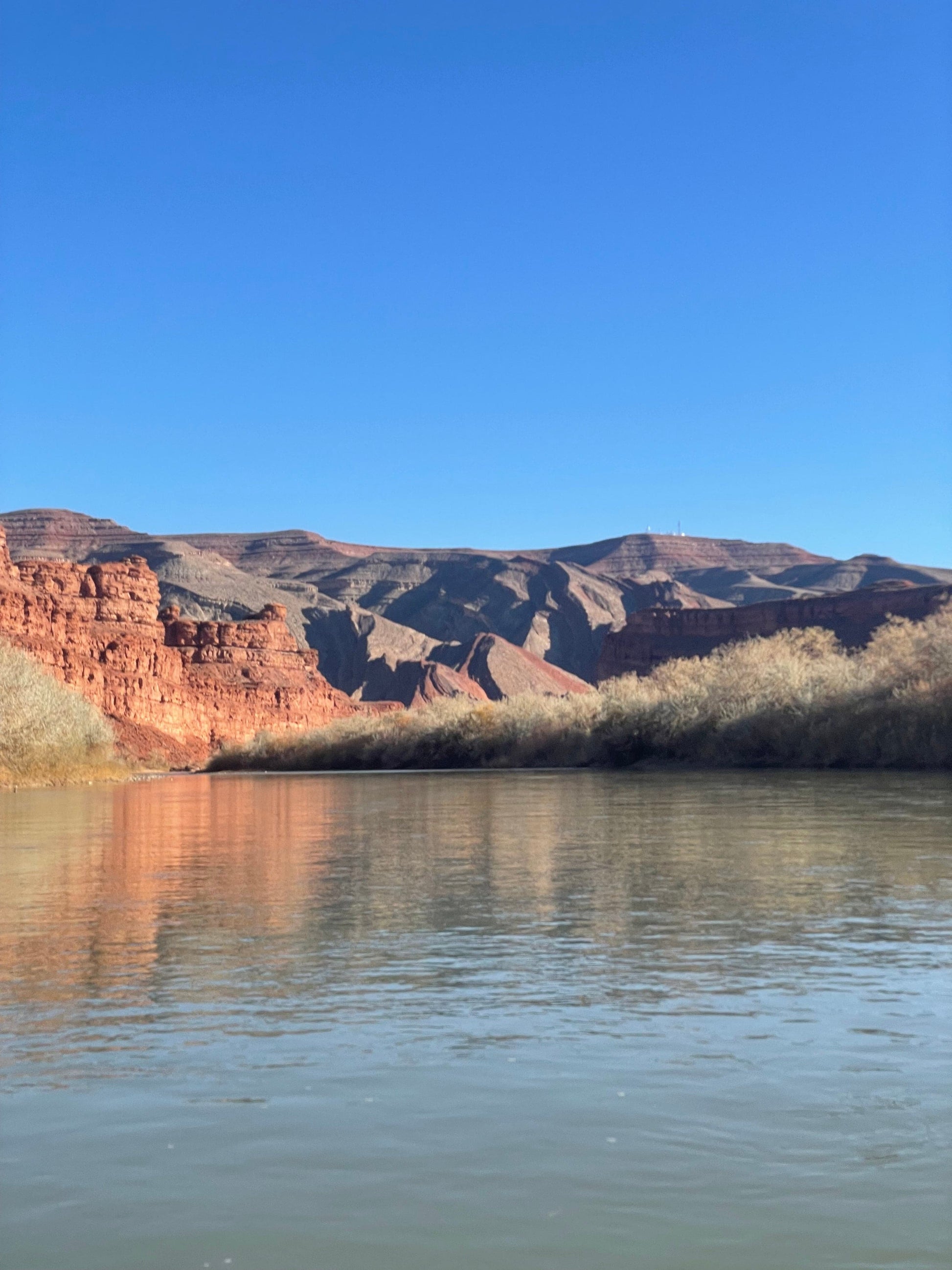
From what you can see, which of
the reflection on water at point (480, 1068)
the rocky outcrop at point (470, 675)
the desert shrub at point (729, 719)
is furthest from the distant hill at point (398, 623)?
the reflection on water at point (480, 1068)

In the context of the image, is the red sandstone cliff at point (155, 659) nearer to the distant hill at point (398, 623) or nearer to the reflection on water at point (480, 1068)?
the distant hill at point (398, 623)

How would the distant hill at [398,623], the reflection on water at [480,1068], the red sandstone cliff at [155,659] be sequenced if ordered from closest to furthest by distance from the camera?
the reflection on water at [480,1068] → the red sandstone cliff at [155,659] → the distant hill at [398,623]

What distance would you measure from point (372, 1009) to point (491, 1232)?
340cm

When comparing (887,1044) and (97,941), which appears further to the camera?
(97,941)

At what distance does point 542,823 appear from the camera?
22.2 m

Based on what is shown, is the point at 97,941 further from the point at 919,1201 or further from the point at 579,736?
the point at 579,736

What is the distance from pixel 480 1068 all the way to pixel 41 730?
120ft

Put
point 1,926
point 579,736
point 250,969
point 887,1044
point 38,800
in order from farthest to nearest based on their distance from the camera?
point 579,736, point 38,800, point 1,926, point 250,969, point 887,1044

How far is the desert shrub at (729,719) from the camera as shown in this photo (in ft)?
136

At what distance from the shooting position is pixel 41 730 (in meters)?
40.2

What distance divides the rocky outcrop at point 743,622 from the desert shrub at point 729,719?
194ft

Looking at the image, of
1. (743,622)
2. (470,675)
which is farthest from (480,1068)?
(470,675)

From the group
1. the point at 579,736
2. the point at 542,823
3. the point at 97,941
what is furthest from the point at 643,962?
the point at 579,736

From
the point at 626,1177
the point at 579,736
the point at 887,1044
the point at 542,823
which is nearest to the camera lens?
the point at 626,1177
